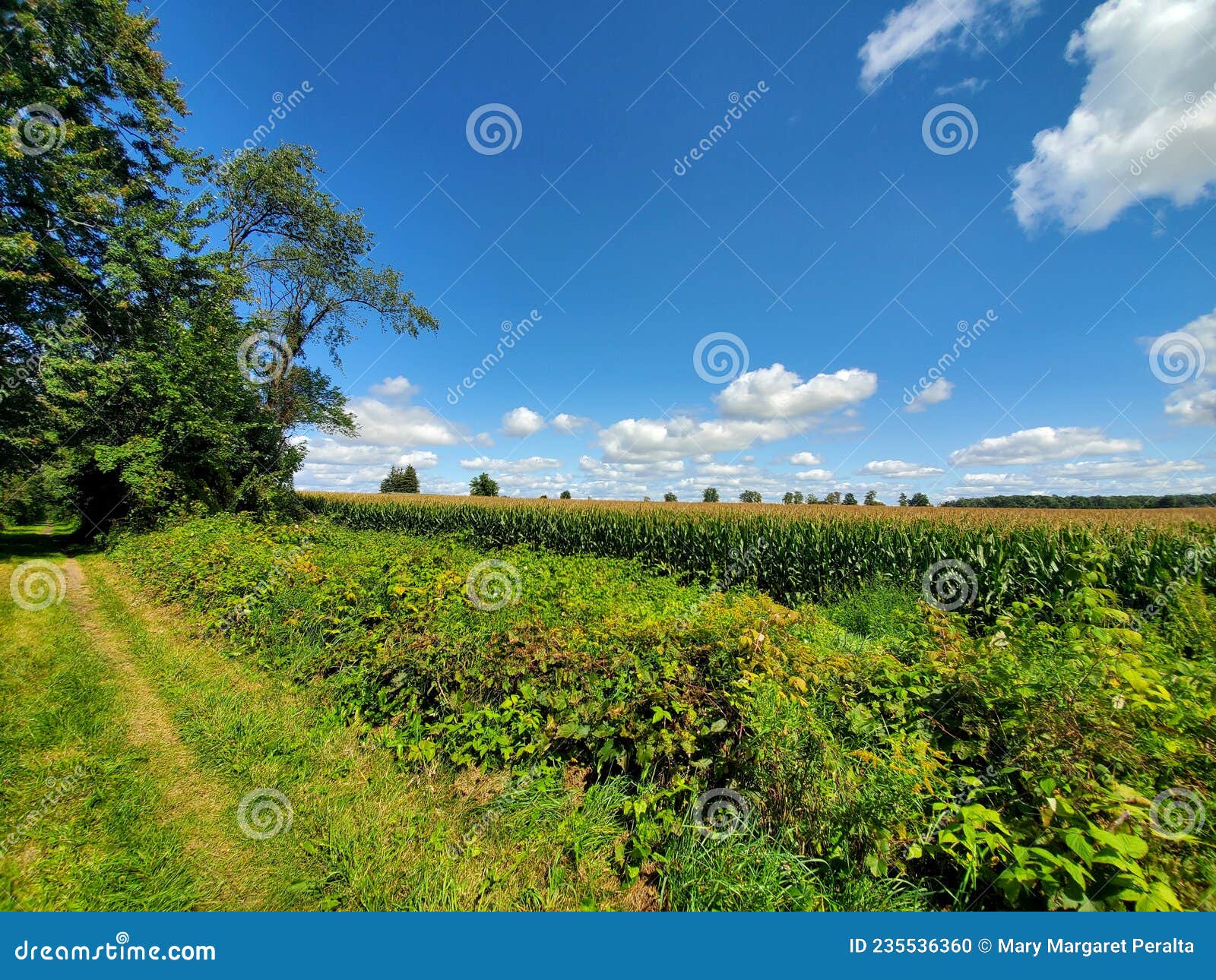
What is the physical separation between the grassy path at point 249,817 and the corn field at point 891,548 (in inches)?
203

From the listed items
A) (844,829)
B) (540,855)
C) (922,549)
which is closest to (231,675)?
(540,855)

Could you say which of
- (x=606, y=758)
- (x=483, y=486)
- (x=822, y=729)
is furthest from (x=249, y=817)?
(x=483, y=486)

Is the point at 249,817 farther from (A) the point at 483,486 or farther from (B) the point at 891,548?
(A) the point at 483,486

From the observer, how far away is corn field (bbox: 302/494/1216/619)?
26.3 feet

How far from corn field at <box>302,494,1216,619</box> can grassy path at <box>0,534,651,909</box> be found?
5.16m

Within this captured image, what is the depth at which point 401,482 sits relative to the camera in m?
70.4

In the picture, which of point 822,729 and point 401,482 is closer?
point 822,729

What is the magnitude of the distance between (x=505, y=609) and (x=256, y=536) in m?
9.13

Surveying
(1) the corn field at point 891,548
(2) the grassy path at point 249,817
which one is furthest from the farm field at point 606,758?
(1) the corn field at point 891,548

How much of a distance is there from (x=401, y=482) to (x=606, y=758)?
7495 cm

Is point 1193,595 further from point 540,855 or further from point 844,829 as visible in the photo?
point 540,855

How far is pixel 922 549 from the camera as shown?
10.4 meters

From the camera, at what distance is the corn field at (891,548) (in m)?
8.03

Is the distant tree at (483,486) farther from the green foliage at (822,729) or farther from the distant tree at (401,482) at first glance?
the green foliage at (822,729)
